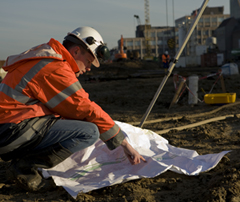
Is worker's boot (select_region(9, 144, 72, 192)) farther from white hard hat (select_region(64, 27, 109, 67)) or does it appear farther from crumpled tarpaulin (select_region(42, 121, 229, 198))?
white hard hat (select_region(64, 27, 109, 67))

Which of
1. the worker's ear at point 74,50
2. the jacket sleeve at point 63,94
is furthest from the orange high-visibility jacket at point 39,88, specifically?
the worker's ear at point 74,50

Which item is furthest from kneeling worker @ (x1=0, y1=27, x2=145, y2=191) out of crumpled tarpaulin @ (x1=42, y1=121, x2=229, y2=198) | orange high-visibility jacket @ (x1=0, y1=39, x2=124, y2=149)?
crumpled tarpaulin @ (x1=42, y1=121, x2=229, y2=198)

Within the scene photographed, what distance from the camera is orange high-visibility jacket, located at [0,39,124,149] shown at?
2117 mm

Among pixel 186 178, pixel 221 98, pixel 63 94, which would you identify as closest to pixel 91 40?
pixel 63 94

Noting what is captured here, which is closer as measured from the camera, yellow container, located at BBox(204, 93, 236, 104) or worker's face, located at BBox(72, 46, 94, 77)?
worker's face, located at BBox(72, 46, 94, 77)

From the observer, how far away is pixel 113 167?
273 centimetres

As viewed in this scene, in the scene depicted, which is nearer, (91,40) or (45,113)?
(45,113)

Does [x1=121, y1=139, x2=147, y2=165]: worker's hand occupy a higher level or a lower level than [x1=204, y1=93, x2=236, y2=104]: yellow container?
higher

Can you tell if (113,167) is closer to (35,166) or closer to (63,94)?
(35,166)

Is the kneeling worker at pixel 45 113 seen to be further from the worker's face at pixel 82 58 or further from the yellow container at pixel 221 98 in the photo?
the yellow container at pixel 221 98

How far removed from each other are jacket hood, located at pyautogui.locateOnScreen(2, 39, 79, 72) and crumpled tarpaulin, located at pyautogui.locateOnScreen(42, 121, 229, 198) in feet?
3.23

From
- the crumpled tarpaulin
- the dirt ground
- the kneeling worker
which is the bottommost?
the dirt ground

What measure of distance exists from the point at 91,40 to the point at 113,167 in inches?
49.5

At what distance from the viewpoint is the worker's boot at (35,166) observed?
2.29 m
